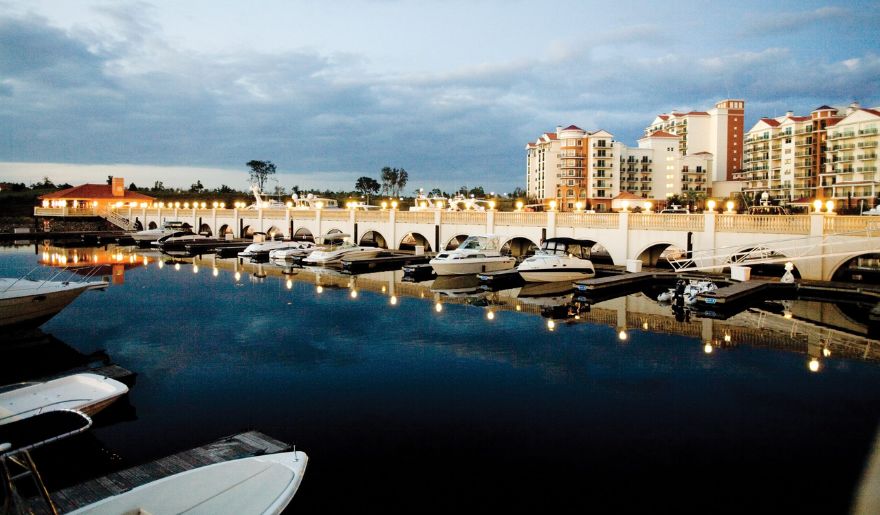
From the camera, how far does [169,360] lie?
1927cm

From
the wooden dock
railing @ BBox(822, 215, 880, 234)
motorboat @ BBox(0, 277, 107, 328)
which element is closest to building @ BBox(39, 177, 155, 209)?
motorboat @ BBox(0, 277, 107, 328)

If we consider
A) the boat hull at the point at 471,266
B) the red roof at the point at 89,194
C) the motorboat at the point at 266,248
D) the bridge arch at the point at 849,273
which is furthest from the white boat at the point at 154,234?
the bridge arch at the point at 849,273

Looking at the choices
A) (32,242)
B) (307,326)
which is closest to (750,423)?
(307,326)

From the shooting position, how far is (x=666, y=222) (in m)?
37.5

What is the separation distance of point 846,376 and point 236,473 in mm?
17640

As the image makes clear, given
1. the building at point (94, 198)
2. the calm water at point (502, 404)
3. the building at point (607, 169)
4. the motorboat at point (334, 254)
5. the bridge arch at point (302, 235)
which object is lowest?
the calm water at point (502, 404)

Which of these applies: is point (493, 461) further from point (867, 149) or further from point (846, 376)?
point (867, 149)

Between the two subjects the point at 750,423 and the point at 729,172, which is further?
the point at 729,172

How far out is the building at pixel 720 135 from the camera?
13675 cm

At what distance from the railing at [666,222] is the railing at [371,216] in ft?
82.0

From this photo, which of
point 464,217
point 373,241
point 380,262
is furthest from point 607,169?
point 380,262

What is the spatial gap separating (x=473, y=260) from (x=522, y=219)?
25.4 ft

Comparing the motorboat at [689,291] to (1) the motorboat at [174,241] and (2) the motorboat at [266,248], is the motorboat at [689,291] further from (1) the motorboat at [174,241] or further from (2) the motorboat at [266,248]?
(1) the motorboat at [174,241]

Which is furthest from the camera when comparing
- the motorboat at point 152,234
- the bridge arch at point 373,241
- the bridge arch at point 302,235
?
the bridge arch at point 302,235
